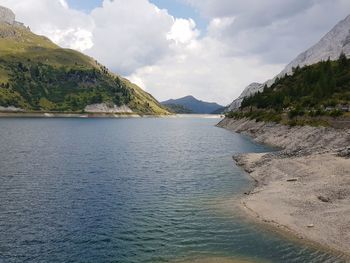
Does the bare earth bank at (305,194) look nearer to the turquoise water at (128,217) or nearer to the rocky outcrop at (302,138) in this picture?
the rocky outcrop at (302,138)

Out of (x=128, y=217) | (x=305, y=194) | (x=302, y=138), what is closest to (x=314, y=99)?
(x=302, y=138)

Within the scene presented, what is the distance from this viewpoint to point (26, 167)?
222 feet

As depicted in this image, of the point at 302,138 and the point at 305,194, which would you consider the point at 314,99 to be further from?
the point at 305,194

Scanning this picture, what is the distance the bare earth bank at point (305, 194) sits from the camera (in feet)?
109

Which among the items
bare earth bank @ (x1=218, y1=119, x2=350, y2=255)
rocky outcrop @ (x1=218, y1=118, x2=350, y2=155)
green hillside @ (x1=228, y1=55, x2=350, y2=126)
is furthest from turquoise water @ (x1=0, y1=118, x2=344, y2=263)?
green hillside @ (x1=228, y1=55, x2=350, y2=126)

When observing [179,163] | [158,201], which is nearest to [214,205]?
[158,201]

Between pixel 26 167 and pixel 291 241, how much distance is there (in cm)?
5326

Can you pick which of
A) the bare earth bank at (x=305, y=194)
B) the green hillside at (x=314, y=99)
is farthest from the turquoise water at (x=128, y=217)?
the green hillside at (x=314, y=99)

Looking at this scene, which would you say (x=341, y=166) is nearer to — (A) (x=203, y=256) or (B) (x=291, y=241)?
(B) (x=291, y=241)

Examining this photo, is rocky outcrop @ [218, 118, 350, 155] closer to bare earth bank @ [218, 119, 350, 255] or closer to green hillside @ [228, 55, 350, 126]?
bare earth bank @ [218, 119, 350, 255]

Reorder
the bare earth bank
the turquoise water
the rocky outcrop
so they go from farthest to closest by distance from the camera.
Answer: the rocky outcrop < the bare earth bank < the turquoise water

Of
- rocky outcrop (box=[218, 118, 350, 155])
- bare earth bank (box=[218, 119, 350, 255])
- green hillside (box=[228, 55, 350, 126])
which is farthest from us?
green hillside (box=[228, 55, 350, 126])

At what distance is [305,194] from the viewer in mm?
43750

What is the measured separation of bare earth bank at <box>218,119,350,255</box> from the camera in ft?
109
